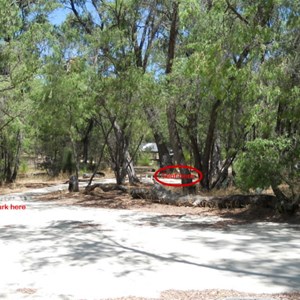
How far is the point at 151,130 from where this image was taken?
20.4 m

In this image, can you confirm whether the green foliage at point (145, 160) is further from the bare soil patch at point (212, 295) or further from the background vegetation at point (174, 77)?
the bare soil patch at point (212, 295)

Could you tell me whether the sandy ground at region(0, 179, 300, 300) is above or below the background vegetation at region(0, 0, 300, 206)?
below

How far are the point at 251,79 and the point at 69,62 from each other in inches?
397

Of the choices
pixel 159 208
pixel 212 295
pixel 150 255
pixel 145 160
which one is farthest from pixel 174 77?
pixel 145 160

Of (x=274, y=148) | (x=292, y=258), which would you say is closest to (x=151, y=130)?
(x=274, y=148)

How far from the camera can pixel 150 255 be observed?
304 inches

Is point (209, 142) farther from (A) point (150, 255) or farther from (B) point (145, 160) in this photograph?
(B) point (145, 160)

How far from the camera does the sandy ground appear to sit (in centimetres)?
567

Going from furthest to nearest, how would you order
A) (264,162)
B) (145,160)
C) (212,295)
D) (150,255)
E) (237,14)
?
(145,160)
(264,162)
(237,14)
(150,255)
(212,295)

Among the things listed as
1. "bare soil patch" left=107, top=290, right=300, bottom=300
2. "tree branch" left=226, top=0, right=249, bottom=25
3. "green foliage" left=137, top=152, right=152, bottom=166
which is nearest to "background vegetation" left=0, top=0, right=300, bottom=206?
"tree branch" left=226, top=0, right=249, bottom=25

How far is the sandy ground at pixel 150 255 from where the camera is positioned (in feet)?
18.6

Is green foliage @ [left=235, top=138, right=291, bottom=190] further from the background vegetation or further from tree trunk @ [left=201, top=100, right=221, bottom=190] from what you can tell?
tree trunk @ [left=201, top=100, right=221, bottom=190]

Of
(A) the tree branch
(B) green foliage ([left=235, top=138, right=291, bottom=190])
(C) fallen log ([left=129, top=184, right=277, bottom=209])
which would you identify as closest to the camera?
(A) the tree branch

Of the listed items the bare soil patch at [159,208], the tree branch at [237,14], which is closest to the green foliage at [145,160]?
the bare soil patch at [159,208]
